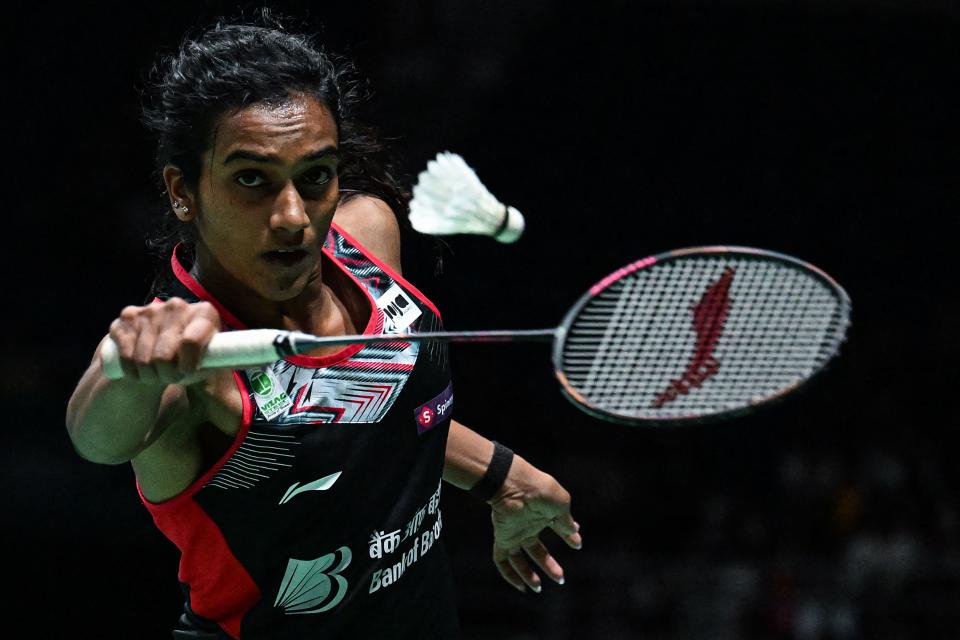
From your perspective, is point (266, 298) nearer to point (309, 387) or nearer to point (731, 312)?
point (309, 387)

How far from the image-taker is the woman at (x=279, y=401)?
2.27m

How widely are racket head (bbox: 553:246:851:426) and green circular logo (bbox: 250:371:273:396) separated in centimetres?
55

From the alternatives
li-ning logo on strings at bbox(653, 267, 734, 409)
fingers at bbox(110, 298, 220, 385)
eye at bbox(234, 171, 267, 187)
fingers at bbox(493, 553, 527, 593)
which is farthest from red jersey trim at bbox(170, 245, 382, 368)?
fingers at bbox(493, 553, 527, 593)

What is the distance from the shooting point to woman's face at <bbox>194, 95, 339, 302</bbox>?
7.43 ft

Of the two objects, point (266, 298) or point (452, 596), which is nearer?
point (266, 298)

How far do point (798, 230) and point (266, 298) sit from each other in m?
5.36

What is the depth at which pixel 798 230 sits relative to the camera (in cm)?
729

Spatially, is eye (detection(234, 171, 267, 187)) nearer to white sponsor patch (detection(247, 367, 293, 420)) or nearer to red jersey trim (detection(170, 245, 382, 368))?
red jersey trim (detection(170, 245, 382, 368))

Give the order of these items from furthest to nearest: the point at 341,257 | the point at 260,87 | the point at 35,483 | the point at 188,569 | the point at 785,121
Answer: the point at 785,121 < the point at 35,483 < the point at 341,257 < the point at 188,569 < the point at 260,87

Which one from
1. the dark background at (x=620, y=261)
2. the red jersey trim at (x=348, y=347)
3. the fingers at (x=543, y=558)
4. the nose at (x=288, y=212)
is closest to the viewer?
the nose at (x=288, y=212)

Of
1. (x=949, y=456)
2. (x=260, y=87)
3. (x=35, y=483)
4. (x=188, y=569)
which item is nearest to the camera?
(x=260, y=87)

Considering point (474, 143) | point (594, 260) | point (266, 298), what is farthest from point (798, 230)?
point (266, 298)

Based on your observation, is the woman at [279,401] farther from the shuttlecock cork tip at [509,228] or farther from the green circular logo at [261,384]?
the shuttlecock cork tip at [509,228]

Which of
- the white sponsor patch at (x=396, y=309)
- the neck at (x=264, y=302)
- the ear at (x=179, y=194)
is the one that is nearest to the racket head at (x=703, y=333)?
the white sponsor patch at (x=396, y=309)
